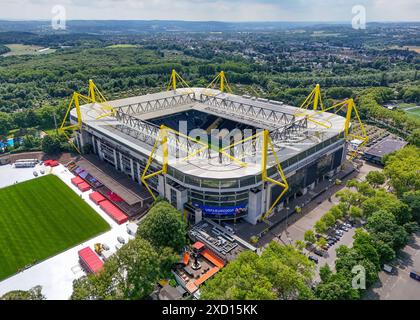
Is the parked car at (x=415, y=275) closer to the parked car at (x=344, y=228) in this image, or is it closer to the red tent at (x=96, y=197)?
the parked car at (x=344, y=228)

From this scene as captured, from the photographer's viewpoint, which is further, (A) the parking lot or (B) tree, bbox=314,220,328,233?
(B) tree, bbox=314,220,328,233

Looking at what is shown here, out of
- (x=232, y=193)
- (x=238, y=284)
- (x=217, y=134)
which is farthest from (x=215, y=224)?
(x=217, y=134)

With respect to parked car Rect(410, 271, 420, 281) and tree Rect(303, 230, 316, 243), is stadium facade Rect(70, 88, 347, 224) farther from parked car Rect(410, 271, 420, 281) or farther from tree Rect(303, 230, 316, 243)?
parked car Rect(410, 271, 420, 281)

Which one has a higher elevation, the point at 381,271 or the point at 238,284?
the point at 238,284

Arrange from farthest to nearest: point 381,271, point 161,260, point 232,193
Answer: point 232,193, point 381,271, point 161,260

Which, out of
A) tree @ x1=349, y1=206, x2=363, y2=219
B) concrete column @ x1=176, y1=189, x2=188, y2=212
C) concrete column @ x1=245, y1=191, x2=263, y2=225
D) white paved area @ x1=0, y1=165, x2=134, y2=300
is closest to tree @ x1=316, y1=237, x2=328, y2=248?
tree @ x1=349, y1=206, x2=363, y2=219

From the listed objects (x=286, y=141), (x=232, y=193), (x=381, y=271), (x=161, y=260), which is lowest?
(x=381, y=271)

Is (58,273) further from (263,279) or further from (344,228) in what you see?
(344,228)
